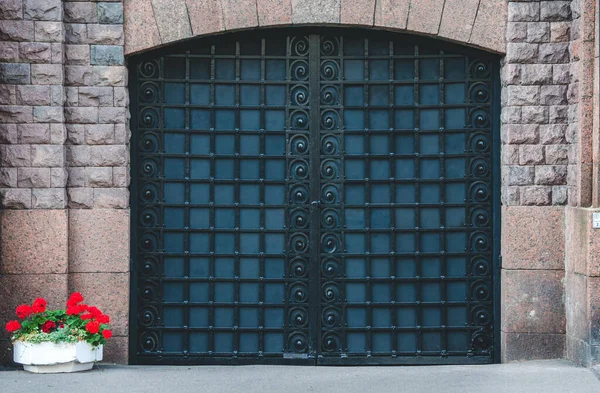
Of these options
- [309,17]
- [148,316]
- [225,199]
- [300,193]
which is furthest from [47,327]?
[309,17]

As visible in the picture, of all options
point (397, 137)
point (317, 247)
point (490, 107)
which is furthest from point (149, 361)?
point (490, 107)

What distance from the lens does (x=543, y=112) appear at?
10.4m

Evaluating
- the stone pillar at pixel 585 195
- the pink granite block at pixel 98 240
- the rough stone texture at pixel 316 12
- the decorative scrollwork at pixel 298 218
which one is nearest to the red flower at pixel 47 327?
the pink granite block at pixel 98 240

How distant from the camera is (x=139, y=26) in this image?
33.9 feet

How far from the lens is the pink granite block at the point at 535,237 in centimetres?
1035

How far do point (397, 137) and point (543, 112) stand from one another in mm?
1375

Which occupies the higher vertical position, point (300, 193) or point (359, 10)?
point (359, 10)

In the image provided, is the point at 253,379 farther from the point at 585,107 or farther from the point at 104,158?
the point at 585,107

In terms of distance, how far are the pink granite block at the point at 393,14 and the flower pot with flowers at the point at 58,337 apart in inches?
146

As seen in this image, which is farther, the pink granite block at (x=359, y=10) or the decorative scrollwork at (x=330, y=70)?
the decorative scrollwork at (x=330, y=70)

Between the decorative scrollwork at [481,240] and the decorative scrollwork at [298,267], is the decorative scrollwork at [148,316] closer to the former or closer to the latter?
the decorative scrollwork at [298,267]

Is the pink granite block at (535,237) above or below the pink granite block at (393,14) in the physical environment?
below

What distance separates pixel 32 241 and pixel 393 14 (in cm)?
391

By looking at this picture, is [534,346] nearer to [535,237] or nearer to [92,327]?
[535,237]
